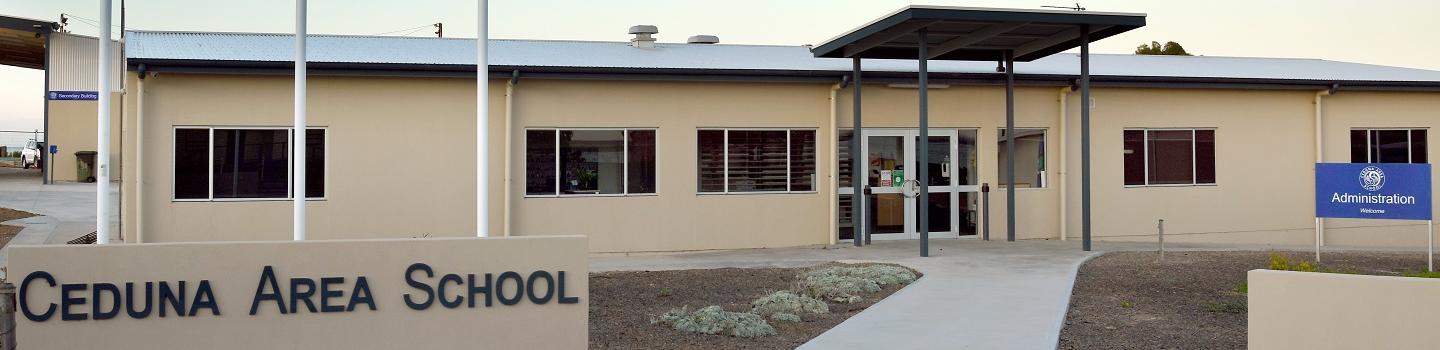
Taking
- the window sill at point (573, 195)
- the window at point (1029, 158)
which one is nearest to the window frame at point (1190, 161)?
the window at point (1029, 158)

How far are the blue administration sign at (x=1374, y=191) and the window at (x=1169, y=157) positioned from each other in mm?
4421

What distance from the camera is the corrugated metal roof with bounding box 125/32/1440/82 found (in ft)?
54.0

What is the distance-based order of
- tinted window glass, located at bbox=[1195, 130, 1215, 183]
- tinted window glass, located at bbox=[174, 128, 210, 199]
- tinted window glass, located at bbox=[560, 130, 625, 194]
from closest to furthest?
Answer: tinted window glass, located at bbox=[174, 128, 210, 199]
tinted window glass, located at bbox=[560, 130, 625, 194]
tinted window glass, located at bbox=[1195, 130, 1215, 183]

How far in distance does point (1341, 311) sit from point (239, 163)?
13305mm

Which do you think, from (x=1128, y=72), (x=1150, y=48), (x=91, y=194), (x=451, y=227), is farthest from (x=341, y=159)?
(x=1150, y=48)

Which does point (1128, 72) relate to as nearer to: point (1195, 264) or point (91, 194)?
point (1195, 264)

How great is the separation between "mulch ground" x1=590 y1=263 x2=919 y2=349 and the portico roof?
341 cm

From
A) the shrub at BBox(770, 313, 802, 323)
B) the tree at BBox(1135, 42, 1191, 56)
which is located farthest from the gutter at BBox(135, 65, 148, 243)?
the tree at BBox(1135, 42, 1191, 56)

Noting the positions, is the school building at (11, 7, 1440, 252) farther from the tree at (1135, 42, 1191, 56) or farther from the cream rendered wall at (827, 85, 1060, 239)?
the tree at (1135, 42, 1191, 56)

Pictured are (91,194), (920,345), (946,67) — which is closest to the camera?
(920,345)

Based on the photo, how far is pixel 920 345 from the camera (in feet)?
27.0

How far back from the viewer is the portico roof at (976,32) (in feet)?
46.4

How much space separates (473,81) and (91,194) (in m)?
21.6

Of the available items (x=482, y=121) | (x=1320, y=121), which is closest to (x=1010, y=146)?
(x=1320, y=121)
